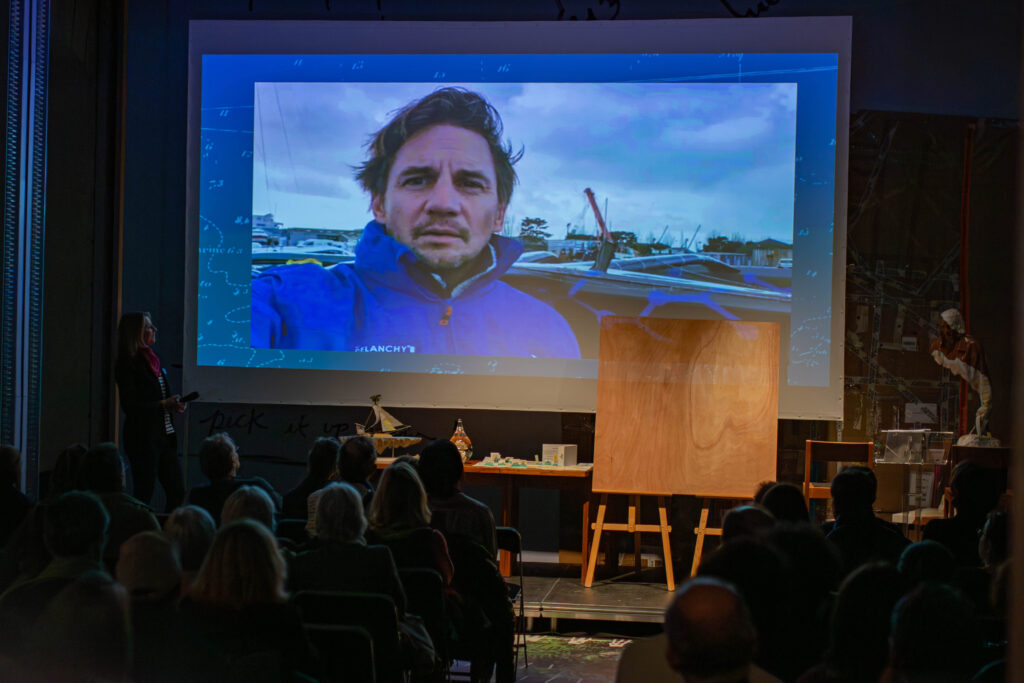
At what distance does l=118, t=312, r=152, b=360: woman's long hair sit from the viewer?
5.43m

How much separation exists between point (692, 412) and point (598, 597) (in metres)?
1.16

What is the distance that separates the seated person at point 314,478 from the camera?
4.07 m

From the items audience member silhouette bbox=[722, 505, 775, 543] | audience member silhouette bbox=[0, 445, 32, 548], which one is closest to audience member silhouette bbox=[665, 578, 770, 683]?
audience member silhouette bbox=[722, 505, 775, 543]

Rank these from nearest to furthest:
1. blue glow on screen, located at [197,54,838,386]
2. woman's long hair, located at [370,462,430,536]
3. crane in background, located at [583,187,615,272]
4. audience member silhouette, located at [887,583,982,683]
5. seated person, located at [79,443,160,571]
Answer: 1. audience member silhouette, located at [887,583,982,683]
2. woman's long hair, located at [370,462,430,536]
3. seated person, located at [79,443,160,571]
4. blue glow on screen, located at [197,54,838,386]
5. crane in background, located at [583,187,615,272]

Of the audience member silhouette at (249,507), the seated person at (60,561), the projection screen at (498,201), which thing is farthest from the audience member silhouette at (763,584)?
the projection screen at (498,201)

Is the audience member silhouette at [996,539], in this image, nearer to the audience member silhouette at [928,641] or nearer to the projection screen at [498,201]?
the audience member silhouette at [928,641]

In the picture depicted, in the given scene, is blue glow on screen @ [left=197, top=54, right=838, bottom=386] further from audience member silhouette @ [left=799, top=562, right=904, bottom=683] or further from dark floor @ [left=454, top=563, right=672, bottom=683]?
audience member silhouette @ [left=799, top=562, right=904, bottom=683]

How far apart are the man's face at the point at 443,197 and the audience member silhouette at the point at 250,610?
4367 mm

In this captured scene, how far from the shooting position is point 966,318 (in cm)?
643

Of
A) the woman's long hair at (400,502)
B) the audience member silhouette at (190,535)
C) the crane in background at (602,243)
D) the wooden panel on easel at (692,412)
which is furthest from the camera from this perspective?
the crane in background at (602,243)

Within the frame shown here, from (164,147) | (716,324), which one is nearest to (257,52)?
(164,147)

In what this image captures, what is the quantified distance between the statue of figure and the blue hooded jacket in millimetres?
2439

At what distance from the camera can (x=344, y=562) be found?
286 centimetres

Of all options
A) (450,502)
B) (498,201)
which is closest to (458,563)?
(450,502)
